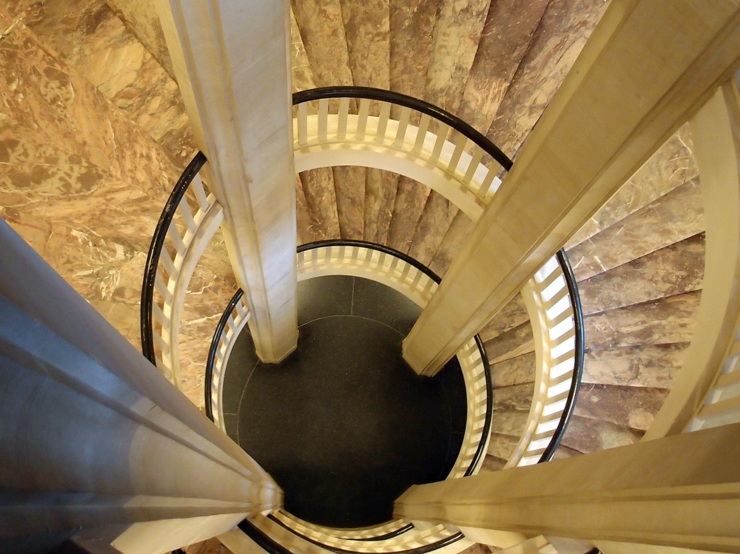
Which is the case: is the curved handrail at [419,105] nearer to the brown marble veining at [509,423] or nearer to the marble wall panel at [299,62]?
the marble wall panel at [299,62]

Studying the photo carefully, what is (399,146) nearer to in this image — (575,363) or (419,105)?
(419,105)

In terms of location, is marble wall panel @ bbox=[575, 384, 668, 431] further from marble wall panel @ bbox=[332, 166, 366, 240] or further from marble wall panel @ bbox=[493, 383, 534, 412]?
marble wall panel @ bbox=[332, 166, 366, 240]

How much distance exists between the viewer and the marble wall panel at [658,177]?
3738 millimetres

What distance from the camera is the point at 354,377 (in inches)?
278

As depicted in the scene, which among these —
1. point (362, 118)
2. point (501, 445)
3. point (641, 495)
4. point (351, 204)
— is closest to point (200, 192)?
point (362, 118)

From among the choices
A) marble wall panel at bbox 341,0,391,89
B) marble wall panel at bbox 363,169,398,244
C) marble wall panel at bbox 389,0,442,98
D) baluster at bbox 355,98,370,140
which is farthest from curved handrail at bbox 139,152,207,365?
marble wall panel at bbox 363,169,398,244

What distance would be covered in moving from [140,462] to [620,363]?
440 cm

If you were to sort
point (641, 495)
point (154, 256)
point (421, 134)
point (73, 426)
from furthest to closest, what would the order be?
1. point (421, 134)
2. point (154, 256)
3. point (641, 495)
4. point (73, 426)

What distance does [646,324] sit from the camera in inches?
172

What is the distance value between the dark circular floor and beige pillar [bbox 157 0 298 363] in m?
2.77

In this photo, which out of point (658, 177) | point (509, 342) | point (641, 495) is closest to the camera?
point (641, 495)

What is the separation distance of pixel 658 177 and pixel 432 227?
2847 millimetres

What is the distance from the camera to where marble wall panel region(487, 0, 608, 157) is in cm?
410

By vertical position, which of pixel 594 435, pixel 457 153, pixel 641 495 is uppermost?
pixel 457 153
